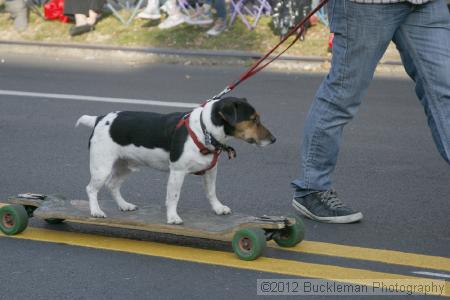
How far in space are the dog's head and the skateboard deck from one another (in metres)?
0.42

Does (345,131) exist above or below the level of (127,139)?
below

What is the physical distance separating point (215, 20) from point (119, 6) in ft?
8.03

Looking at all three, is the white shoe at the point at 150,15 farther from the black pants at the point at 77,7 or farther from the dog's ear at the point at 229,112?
the dog's ear at the point at 229,112

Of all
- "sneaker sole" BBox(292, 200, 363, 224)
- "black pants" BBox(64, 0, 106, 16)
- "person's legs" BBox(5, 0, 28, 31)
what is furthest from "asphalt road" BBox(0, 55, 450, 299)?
"person's legs" BBox(5, 0, 28, 31)

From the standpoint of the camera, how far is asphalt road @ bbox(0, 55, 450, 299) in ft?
15.0

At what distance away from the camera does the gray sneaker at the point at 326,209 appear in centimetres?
554

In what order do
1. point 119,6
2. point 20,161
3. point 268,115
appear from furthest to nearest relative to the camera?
point 119,6, point 268,115, point 20,161

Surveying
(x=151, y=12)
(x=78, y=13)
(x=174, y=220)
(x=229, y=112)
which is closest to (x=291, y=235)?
(x=174, y=220)

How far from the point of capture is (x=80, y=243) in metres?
5.17

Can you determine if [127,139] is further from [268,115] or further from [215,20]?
[215,20]

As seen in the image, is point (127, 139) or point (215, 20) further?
point (215, 20)

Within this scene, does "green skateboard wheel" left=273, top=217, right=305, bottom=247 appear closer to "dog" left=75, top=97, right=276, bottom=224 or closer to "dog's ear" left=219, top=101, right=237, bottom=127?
"dog" left=75, top=97, right=276, bottom=224

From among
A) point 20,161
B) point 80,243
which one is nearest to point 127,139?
point 80,243

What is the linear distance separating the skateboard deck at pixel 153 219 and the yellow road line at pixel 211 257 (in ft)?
0.34
